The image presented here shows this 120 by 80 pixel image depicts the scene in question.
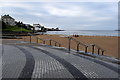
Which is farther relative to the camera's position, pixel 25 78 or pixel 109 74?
pixel 109 74

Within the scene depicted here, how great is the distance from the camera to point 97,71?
451 centimetres

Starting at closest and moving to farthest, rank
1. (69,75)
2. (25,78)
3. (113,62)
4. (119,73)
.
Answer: (25,78) → (69,75) → (119,73) → (113,62)

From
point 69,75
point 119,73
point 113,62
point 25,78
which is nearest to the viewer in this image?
point 25,78

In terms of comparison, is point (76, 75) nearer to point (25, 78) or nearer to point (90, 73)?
point (90, 73)

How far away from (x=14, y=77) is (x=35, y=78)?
66cm

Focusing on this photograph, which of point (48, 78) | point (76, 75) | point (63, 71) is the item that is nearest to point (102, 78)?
point (76, 75)

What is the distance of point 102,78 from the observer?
153 inches

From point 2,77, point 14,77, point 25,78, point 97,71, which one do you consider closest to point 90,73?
point 97,71

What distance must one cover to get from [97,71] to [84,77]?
852 millimetres

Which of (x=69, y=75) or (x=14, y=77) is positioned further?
(x=69, y=75)

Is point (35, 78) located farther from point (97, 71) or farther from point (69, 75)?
point (97, 71)

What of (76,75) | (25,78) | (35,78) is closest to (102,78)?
(76,75)

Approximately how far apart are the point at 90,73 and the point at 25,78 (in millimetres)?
2210

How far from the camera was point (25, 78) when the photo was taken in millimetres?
3703
